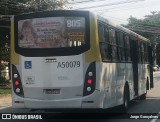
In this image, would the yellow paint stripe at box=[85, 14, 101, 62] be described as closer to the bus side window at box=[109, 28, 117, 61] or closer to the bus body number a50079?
the bus body number a50079

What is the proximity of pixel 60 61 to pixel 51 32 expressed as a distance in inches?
→ 33.7

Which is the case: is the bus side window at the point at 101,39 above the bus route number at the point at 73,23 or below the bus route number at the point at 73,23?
below

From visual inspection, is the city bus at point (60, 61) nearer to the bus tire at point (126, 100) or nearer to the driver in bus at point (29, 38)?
the driver in bus at point (29, 38)

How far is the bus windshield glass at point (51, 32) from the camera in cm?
1173

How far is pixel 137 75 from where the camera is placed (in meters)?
18.3

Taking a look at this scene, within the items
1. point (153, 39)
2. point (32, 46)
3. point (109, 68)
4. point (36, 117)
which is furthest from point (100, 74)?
point (153, 39)

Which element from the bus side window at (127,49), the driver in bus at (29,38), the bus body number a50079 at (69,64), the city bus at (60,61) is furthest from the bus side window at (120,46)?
the driver in bus at (29,38)

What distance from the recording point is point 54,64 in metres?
11.7

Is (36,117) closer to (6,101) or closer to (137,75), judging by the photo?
(137,75)

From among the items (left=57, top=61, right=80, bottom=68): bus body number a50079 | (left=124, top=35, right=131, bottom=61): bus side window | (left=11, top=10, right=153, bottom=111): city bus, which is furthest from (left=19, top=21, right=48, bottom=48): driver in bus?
(left=124, top=35, right=131, bottom=61): bus side window

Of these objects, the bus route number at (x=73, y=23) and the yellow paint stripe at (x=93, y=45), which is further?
the bus route number at (x=73, y=23)

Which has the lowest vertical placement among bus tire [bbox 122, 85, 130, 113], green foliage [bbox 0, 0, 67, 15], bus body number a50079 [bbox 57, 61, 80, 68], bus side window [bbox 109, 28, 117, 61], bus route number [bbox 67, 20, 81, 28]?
bus tire [bbox 122, 85, 130, 113]

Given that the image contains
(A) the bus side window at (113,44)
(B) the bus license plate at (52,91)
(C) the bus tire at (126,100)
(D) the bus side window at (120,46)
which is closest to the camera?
(B) the bus license plate at (52,91)

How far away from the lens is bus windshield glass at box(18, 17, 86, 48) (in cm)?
1173
